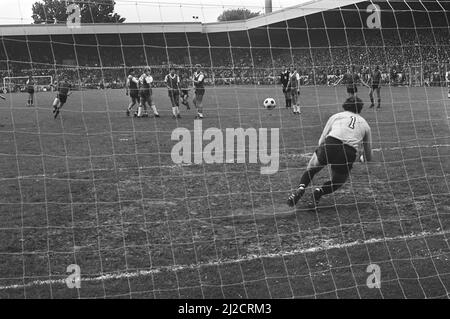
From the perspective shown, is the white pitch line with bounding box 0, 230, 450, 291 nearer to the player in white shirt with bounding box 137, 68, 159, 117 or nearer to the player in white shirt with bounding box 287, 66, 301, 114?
the player in white shirt with bounding box 287, 66, 301, 114

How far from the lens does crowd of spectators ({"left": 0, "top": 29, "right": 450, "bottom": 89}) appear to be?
12.6m

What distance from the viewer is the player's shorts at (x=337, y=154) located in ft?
23.4

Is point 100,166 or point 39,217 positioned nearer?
point 39,217

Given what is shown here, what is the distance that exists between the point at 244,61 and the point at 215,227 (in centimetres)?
1308

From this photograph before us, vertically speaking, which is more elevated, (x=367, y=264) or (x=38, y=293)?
(x=38, y=293)

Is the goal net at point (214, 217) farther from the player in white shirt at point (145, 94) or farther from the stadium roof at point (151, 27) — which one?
the player in white shirt at point (145, 94)

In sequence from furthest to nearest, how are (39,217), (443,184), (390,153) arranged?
(390,153) → (443,184) → (39,217)

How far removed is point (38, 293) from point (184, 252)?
5.18 ft

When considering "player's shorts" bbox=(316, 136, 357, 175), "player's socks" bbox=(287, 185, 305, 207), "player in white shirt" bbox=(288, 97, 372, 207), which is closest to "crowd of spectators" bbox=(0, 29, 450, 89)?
"player in white shirt" bbox=(288, 97, 372, 207)

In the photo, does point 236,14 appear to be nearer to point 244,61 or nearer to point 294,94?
point 294,94

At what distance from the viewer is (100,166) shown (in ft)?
33.6

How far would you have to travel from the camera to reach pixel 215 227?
21.3 feet

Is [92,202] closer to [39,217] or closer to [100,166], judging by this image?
[39,217]

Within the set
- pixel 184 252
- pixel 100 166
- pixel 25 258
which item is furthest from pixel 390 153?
pixel 25 258
